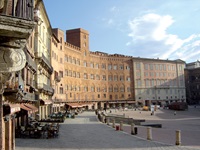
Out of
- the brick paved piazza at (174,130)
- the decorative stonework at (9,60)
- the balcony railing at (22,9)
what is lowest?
the brick paved piazza at (174,130)

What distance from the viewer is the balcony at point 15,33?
4199mm

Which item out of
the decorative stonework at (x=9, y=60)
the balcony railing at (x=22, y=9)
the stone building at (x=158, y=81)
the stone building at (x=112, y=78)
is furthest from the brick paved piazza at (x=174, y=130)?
the stone building at (x=158, y=81)

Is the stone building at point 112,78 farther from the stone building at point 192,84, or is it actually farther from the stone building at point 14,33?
the stone building at point 14,33

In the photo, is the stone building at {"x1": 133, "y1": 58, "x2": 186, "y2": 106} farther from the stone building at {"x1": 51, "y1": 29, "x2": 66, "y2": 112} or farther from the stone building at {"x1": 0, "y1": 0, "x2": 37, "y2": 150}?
the stone building at {"x1": 0, "y1": 0, "x2": 37, "y2": 150}

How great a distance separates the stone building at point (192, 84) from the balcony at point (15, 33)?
96934 mm

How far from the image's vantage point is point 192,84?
96812mm

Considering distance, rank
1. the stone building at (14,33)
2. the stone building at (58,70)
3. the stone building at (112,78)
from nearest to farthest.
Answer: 1. the stone building at (14,33)
2. the stone building at (58,70)
3. the stone building at (112,78)

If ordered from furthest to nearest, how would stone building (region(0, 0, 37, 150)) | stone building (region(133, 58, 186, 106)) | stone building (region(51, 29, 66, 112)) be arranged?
stone building (region(133, 58, 186, 106))
stone building (region(51, 29, 66, 112))
stone building (region(0, 0, 37, 150))

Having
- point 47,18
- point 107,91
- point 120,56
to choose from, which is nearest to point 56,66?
point 47,18

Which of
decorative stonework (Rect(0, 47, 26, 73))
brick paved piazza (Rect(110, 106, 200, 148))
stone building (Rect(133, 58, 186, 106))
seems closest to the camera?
decorative stonework (Rect(0, 47, 26, 73))

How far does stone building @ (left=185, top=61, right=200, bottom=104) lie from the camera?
94500 millimetres

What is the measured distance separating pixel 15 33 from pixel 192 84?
3933 inches

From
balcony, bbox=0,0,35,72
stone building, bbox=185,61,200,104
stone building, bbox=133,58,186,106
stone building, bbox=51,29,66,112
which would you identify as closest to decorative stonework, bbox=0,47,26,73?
balcony, bbox=0,0,35,72

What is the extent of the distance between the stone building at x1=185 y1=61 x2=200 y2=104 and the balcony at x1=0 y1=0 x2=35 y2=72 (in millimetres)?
96934
